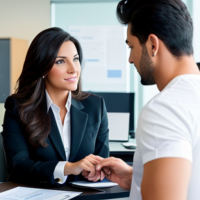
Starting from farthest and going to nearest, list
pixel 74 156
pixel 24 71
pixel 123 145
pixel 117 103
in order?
1. pixel 117 103
2. pixel 123 145
3. pixel 24 71
4. pixel 74 156

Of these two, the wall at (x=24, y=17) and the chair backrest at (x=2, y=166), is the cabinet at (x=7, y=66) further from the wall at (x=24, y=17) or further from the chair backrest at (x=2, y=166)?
the chair backrest at (x=2, y=166)

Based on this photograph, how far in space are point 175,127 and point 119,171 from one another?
66 centimetres

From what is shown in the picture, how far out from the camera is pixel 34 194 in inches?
49.3

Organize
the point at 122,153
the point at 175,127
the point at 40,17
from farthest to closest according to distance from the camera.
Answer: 1. the point at 40,17
2. the point at 122,153
3. the point at 175,127

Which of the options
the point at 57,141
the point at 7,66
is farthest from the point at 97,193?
the point at 7,66

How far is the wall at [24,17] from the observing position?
15.8 ft

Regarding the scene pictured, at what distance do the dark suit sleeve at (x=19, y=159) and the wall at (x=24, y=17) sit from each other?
3.13 metres

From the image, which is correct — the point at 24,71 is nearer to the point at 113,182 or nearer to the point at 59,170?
the point at 59,170

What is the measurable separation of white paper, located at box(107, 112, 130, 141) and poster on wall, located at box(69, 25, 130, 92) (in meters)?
1.77

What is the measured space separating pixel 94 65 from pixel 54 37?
2960mm

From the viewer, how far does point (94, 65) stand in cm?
483

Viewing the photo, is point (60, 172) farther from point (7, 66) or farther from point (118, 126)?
point (7, 66)

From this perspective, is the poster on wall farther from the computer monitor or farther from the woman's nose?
the woman's nose

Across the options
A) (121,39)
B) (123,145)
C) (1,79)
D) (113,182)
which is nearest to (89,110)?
(113,182)
